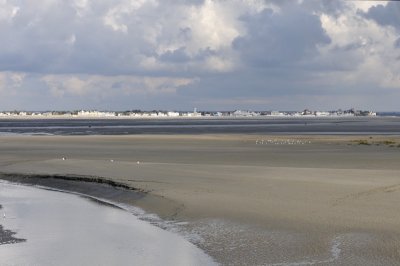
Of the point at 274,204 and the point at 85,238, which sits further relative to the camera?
the point at 274,204

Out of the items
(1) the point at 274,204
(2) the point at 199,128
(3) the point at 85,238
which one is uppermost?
(1) the point at 274,204

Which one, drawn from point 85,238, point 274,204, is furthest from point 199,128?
point 85,238

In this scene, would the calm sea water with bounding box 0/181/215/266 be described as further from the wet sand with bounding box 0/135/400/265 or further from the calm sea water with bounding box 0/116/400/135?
the calm sea water with bounding box 0/116/400/135

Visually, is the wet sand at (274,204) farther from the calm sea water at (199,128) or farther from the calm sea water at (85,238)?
the calm sea water at (199,128)

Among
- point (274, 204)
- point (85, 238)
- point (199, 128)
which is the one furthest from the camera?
point (199, 128)

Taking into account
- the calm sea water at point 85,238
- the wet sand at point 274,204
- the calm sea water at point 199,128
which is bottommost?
the calm sea water at point 199,128

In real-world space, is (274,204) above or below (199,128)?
above

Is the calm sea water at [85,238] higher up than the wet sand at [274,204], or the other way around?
the wet sand at [274,204]

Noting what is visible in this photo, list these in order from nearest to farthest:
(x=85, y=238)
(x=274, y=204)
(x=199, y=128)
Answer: (x=85, y=238) < (x=274, y=204) < (x=199, y=128)

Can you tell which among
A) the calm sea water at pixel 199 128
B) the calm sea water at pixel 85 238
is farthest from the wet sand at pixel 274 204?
the calm sea water at pixel 199 128

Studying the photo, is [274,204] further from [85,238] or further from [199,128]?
[199,128]

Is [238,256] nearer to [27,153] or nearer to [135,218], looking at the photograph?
[135,218]

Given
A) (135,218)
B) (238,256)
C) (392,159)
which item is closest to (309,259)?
(238,256)

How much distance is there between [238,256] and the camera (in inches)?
482
